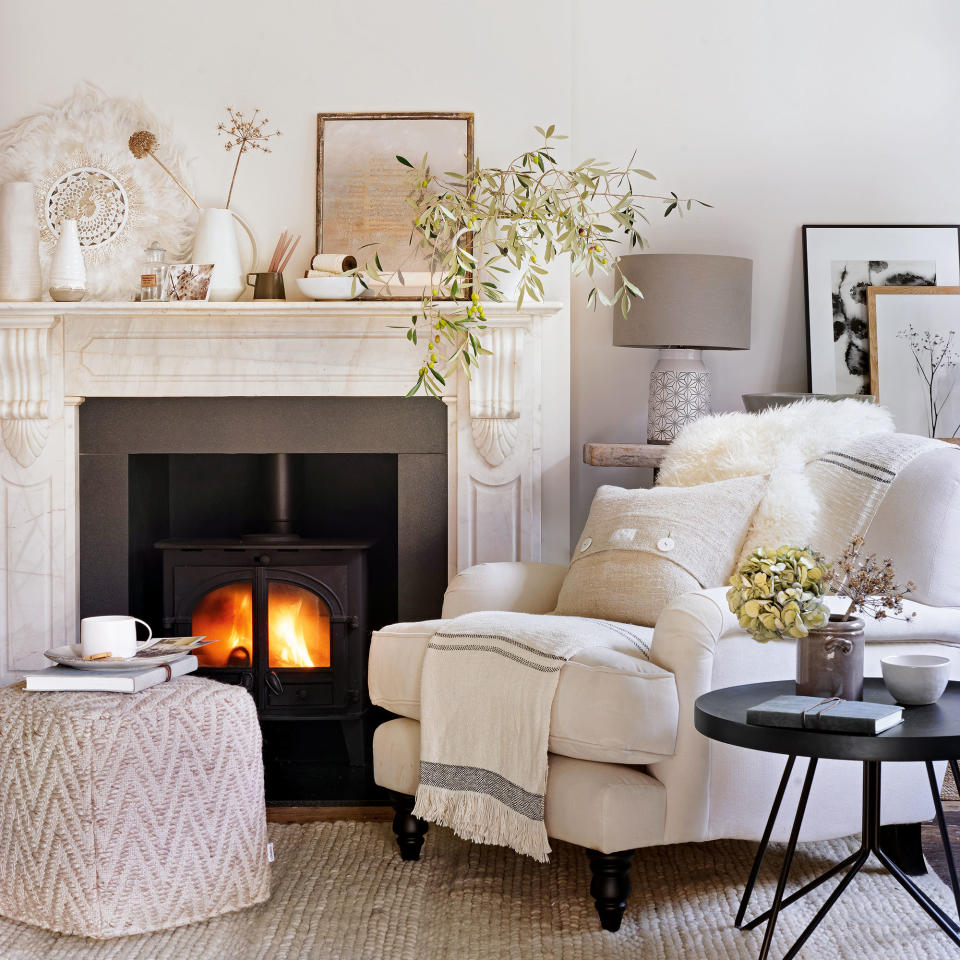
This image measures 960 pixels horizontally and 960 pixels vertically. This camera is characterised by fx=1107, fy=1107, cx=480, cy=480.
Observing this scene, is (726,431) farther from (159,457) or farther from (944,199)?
(159,457)

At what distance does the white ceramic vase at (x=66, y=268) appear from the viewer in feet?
10.9

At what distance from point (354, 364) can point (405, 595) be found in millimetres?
726

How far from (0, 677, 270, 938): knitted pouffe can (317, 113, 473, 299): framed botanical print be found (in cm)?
176

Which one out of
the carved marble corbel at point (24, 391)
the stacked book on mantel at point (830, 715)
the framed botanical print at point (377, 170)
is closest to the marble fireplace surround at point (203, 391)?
the carved marble corbel at point (24, 391)

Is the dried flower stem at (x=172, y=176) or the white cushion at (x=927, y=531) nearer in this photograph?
the white cushion at (x=927, y=531)

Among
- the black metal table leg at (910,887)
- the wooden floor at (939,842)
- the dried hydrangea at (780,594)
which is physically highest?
the dried hydrangea at (780,594)

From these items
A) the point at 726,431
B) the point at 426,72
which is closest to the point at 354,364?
the point at 426,72

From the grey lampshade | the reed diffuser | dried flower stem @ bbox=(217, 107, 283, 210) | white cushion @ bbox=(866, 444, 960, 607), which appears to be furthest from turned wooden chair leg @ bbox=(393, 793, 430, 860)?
dried flower stem @ bbox=(217, 107, 283, 210)

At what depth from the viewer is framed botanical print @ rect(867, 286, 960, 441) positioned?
137 inches

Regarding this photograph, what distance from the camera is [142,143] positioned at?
3404 millimetres

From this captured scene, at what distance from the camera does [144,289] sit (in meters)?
3.36

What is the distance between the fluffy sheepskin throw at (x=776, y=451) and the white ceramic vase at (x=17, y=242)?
2.01 meters

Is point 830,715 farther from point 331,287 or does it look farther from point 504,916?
point 331,287

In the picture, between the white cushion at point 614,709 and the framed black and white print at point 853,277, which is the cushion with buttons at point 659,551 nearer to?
the white cushion at point 614,709
